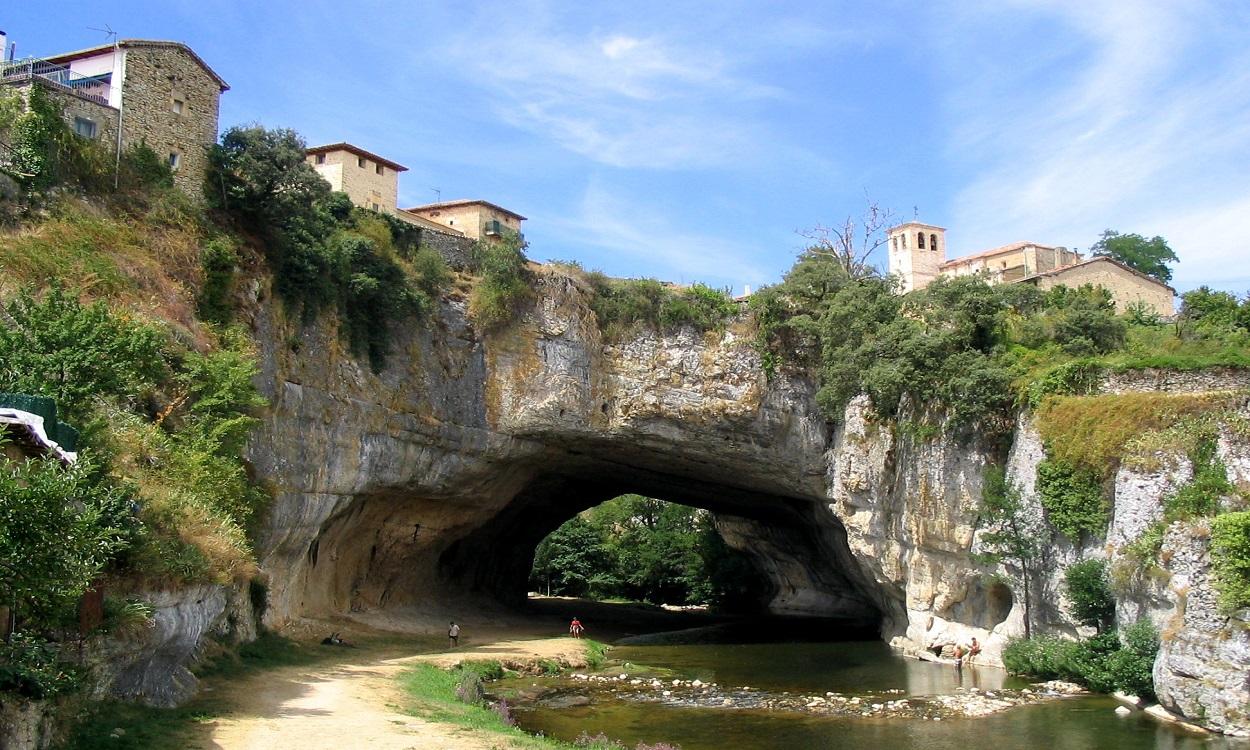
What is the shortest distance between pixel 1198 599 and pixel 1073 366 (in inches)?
306

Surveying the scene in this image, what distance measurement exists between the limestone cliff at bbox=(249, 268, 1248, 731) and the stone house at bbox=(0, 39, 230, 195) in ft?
16.6

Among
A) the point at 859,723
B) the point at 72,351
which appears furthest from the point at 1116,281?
the point at 72,351

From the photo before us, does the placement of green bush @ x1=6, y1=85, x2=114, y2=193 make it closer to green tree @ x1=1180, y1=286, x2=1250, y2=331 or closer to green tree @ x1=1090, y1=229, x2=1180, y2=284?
green tree @ x1=1180, y1=286, x2=1250, y2=331

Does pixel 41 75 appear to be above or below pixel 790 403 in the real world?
above

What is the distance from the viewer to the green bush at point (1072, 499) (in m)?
22.3

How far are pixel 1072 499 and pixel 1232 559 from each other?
5.33m

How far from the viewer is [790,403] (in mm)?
32781

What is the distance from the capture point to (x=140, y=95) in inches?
973

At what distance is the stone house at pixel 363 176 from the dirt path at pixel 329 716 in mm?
18209

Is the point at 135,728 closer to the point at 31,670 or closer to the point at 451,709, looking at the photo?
the point at 31,670

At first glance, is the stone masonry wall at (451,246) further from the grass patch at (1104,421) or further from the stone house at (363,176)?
the grass patch at (1104,421)

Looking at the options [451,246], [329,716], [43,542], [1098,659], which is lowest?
[329,716]

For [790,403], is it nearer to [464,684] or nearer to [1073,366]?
[1073,366]

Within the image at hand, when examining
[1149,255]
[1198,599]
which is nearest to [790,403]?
[1198,599]
